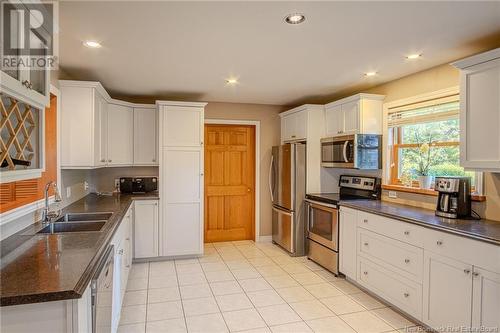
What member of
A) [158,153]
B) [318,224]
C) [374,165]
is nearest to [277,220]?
[318,224]

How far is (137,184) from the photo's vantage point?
176 inches

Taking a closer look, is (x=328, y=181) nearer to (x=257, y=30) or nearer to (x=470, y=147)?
(x=470, y=147)

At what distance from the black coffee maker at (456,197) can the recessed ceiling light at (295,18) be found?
6.14 feet

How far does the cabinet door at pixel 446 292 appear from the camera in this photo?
7.06 feet

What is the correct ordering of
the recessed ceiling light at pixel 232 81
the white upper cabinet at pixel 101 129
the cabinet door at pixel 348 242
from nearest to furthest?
the white upper cabinet at pixel 101 129 < the cabinet door at pixel 348 242 < the recessed ceiling light at pixel 232 81

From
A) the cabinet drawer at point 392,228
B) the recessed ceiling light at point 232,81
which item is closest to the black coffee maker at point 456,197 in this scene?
the cabinet drawer at point 392,228

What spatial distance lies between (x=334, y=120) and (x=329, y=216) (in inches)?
52.9

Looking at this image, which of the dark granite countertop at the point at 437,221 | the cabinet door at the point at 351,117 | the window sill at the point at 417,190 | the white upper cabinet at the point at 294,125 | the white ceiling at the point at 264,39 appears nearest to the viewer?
the white ceiling at the point at 264,39

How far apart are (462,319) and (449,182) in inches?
42.8

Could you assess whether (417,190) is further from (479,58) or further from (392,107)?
(479,58)

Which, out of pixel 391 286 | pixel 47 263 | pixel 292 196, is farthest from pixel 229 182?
pixel 47 263

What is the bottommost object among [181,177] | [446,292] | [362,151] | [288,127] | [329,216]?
[446,292]

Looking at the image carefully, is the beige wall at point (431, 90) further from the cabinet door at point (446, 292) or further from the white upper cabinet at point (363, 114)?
the cabinet door at point (446, 292)

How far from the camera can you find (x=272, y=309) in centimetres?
289
